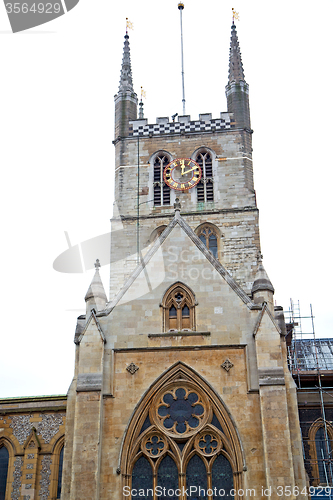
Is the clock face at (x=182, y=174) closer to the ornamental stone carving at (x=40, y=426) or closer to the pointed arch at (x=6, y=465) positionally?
the ornamental stone carving at (x=40, y=426)

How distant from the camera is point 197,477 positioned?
22.2m

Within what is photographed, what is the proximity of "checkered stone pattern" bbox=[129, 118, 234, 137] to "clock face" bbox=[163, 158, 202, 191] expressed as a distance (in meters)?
2.37

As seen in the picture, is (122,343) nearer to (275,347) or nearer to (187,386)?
(187,386)

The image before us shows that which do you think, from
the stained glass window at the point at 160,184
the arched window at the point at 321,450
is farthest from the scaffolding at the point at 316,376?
the stained glass window at the point at 160,184

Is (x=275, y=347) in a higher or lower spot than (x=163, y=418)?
higher

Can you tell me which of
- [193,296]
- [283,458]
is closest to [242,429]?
[283,458]

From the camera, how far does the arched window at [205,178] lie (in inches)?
1562

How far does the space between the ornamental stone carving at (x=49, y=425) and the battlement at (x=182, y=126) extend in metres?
19.8

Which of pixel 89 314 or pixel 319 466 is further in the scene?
pixel 319 466

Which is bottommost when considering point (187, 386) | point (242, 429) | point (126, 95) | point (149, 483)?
point (149, 483)

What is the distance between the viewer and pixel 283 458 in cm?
2127

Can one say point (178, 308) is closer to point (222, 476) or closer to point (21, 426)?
point (222, 476)

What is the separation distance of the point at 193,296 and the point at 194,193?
15716 millimetres

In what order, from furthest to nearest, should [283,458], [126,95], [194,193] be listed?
1. [126,95]
2. [194,193]
3. [283,458]
